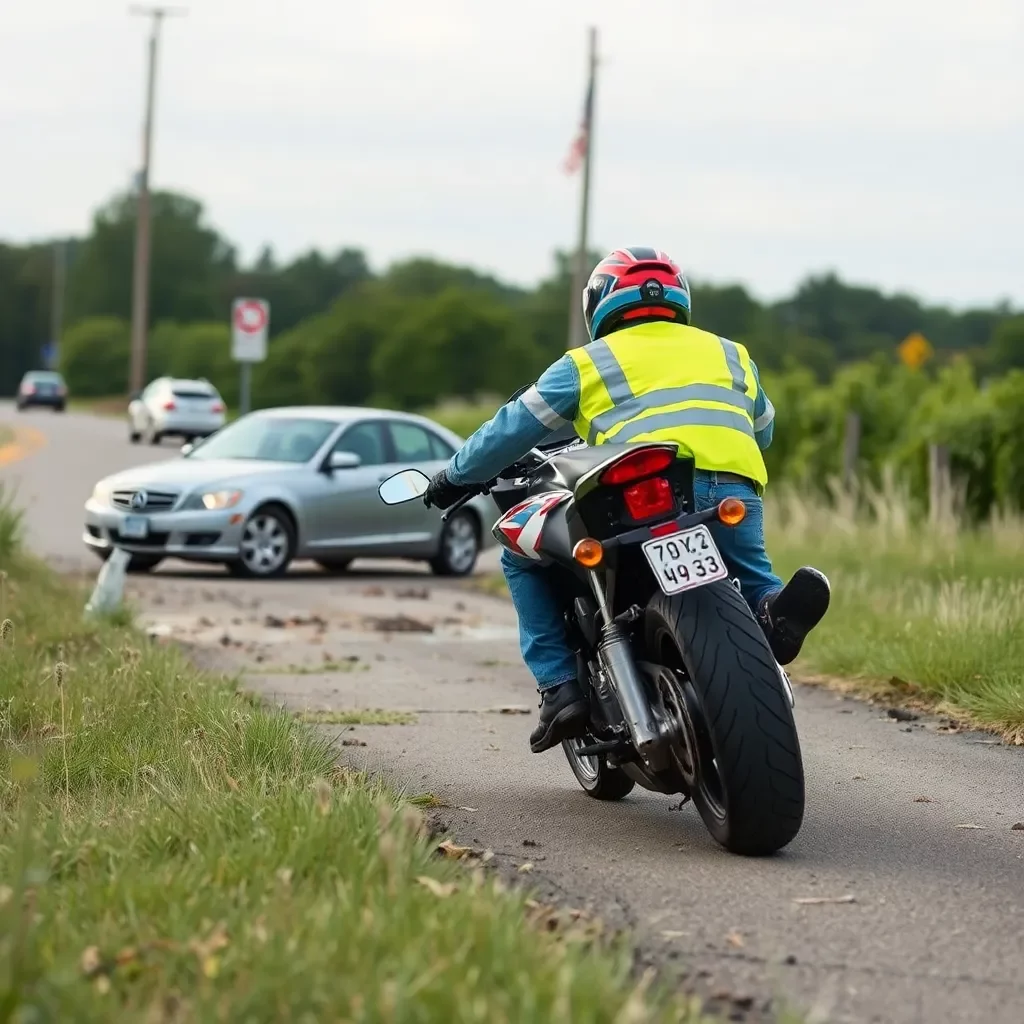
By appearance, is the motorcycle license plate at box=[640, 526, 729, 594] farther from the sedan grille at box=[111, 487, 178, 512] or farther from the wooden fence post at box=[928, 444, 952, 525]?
the wooden fence post at box=[928, 444, 952, 525]

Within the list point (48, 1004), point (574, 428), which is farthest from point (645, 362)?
point (48, 1004)

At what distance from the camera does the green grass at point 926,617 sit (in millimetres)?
9164

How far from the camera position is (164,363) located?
418 ft

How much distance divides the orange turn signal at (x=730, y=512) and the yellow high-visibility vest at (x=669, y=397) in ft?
0.82

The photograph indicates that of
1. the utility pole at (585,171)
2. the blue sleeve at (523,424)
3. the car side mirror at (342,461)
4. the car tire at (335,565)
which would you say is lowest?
the car tire at (335,565)

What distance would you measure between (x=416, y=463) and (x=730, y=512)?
13451mm

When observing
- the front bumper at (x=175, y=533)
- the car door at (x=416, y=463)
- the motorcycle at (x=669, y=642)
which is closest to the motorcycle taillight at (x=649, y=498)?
the motorcycle at (x=669, y=642)

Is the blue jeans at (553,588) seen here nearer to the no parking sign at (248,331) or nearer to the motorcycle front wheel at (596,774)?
the motorcycle front wheel at (596,774)

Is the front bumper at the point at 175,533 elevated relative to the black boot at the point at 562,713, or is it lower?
lower

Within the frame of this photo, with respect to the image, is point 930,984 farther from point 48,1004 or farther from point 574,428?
point 574,428

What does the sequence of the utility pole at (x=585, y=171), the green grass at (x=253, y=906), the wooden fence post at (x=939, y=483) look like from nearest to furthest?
the green grass at (x=253, y=906)
the wooden fence post at (x=939, y=483)
the utility pole at (x=585, y=171)

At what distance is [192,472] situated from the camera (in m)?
17.8

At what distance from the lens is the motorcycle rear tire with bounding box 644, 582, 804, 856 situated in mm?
5383

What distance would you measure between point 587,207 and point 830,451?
16500 mm
